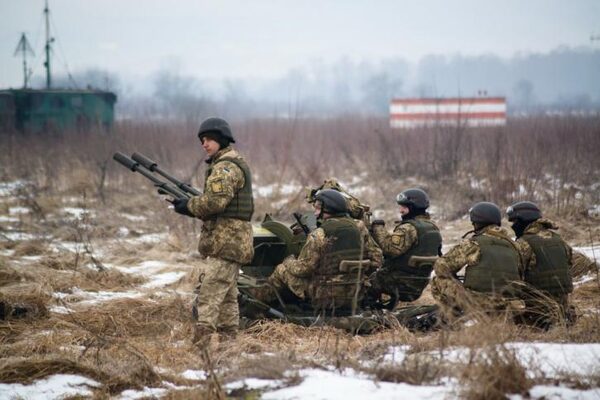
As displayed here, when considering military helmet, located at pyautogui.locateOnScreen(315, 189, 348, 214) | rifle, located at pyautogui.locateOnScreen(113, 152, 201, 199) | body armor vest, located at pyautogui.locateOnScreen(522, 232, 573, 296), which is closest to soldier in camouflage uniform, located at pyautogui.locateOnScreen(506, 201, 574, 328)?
body armor vest, located at pyautogui.locateOnScreen(522, 232, 573, 296)

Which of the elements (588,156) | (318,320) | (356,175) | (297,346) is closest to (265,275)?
(318,320)

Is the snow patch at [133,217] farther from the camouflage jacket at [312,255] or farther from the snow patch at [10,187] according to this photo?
the camouflage jacket at [312,255]

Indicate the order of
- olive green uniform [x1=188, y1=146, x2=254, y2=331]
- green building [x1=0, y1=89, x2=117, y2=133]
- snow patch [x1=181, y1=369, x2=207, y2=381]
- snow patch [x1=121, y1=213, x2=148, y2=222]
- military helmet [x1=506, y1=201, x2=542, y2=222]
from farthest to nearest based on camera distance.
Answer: green building [x1=0, y1=89, x2=117, y2=133] < snow patch [x1=121, y1=213, x2=148, y2=222] < military helmet [x1=506, y1=201, x2=542, y2=222] < olive green uniform [x1=188, y1=146, x2=254, y2=331] < snow patch [x1=181, y1=369, x2=207, y2=381]

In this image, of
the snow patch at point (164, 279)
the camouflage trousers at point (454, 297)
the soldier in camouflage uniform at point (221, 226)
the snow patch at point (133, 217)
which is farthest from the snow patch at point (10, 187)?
the camouflage trousers at point (454, 297)

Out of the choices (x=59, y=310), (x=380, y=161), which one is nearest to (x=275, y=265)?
(x=59, y=310)

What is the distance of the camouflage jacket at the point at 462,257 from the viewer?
7281 millimetres

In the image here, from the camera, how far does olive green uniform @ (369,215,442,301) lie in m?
8.23

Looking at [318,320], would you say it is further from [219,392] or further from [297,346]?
[219,392]

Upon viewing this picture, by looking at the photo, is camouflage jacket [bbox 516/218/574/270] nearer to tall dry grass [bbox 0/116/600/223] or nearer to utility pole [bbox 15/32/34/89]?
tall dry grass [bbox 0/116/600/223]

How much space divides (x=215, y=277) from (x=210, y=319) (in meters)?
0.36

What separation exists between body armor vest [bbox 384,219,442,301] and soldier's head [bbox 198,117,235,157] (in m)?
2.06

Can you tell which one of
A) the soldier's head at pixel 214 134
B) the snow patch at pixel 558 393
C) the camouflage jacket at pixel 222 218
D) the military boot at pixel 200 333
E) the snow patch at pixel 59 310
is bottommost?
the snow patch at pixel 59 310

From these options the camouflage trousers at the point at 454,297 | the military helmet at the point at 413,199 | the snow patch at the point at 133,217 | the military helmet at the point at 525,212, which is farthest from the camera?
the snow patch at the point at 133,217

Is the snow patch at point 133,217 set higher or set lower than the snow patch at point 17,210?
lower
